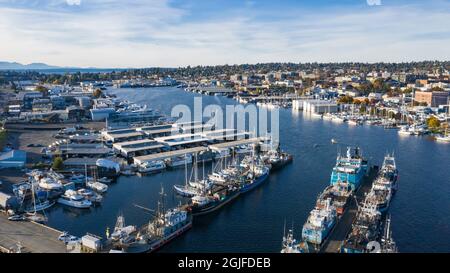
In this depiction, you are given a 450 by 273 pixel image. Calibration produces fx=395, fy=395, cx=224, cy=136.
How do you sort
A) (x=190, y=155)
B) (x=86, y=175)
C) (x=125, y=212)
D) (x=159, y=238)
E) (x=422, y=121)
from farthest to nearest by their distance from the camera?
1. (x=422, y=121)
2. (x=190, y=155)
3. (x=86, y=175)
4. (x=125, y=212)
5. (x=159, y=238)

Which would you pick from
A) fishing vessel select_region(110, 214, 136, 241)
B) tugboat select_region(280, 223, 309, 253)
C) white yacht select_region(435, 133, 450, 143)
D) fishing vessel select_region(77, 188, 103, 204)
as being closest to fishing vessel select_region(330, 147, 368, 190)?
tugboat select_region(280, 223, 309, 253)

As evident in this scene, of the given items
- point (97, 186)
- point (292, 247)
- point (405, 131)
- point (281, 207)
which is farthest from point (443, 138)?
point (97, 186)

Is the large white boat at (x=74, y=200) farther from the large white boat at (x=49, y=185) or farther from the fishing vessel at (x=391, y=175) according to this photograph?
the fishing vessel at (x=391, y=175)

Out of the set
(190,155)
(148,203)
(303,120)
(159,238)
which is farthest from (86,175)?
(303,120)
